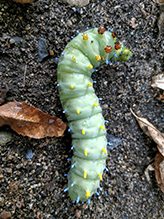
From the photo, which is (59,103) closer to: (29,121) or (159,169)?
(29,121)

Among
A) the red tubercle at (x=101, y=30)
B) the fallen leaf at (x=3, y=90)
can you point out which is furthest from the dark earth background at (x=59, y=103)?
the red tubercle at (x=101, y=30)

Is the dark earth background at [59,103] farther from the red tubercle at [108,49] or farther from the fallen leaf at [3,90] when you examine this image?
the red tubercle at [108,49]

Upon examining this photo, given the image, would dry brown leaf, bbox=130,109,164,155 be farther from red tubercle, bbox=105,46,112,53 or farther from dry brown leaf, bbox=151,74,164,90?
red tubercle, bbox=105,46,112,53

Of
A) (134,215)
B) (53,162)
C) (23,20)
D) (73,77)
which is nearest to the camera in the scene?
(73,77)

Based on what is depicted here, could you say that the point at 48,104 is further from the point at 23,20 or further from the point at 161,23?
the point at 161,23

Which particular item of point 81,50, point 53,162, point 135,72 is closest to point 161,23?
Answer: point 135,72

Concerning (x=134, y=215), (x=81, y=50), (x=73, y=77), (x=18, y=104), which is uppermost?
(x=81, y=50)
